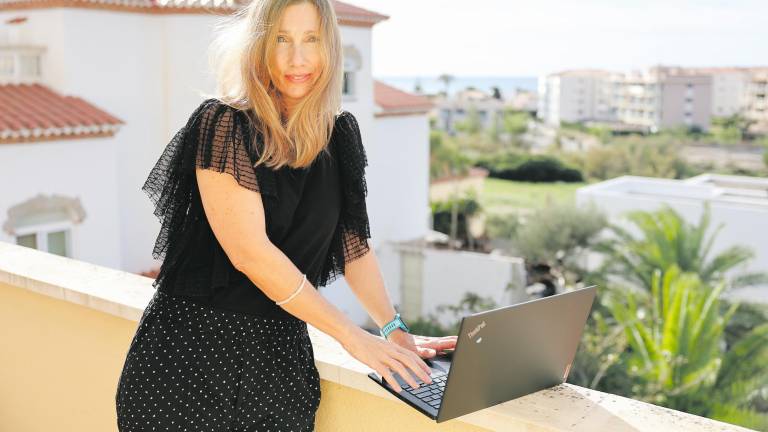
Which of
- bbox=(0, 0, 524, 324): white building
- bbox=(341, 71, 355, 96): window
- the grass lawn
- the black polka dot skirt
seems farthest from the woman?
the grass lawn

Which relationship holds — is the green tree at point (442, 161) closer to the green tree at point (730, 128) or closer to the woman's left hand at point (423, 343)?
the green tree at point (730, 128)

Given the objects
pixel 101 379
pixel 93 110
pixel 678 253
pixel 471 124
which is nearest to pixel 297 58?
pixel 101 379

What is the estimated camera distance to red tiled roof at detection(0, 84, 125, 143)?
8.72 meters

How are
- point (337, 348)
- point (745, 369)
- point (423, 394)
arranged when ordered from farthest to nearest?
point (745, 369) < point (337, 348) < point (423, 394)

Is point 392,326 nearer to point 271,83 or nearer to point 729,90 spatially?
point 271,83

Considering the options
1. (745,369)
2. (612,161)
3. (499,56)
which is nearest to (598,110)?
(499,56)

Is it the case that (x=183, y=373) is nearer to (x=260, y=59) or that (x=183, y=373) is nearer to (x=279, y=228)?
(x=279, y=228)

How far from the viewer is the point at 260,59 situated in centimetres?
146

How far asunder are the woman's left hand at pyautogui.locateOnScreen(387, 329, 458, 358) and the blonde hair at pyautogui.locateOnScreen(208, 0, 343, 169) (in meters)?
0.40

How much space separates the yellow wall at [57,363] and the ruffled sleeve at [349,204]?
66 centimetres

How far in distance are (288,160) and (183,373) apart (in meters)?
0.42

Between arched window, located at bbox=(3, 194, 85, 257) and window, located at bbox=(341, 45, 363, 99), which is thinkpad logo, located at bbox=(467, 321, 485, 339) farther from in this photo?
window, located at bbox=(341, 45, 363, 99)

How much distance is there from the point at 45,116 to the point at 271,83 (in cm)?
854

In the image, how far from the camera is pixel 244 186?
138 cm
